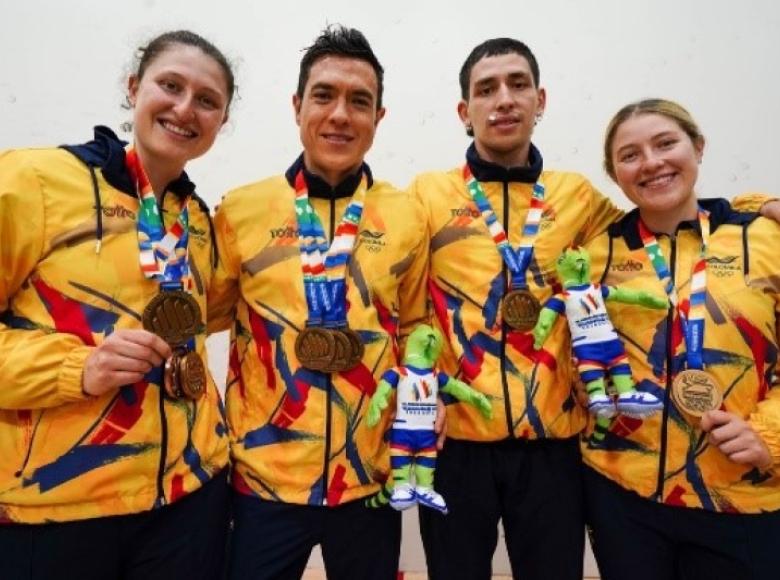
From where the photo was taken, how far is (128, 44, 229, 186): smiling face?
3.75 feet

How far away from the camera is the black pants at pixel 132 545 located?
37.1 inches

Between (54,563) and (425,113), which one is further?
(425,113)

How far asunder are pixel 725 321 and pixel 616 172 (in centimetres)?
47

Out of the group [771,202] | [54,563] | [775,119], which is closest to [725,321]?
[771,202]

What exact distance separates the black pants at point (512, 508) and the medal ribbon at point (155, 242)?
0.80 m

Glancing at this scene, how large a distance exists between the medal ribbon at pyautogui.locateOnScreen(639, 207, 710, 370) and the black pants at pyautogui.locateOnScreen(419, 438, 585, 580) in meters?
0.40

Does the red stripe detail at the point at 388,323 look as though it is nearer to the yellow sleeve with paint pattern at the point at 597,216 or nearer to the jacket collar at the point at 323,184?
the jacket collar at the point at 323,184

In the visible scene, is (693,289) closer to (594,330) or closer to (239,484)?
(594,330)

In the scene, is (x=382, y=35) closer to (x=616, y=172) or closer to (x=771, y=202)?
(x=616, y=172)

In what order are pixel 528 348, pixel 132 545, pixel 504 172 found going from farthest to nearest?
pixel 504 172
pixel 528 348
pixel 132 545

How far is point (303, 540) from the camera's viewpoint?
3.91 ft

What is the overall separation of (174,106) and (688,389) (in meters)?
1.27

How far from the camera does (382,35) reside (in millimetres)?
2354

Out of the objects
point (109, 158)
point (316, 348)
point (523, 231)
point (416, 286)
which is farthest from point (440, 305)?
point (109, 158)
